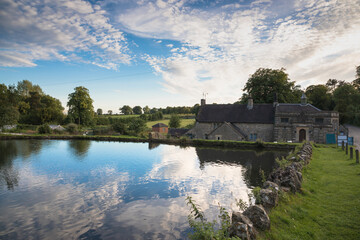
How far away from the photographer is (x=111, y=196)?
11.5 m

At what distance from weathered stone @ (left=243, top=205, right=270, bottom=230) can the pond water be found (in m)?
3.08

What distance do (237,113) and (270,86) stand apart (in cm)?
1278

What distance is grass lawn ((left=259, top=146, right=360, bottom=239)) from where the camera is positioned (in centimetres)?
582

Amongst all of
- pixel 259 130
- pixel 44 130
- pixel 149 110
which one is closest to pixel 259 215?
pixel 259 130

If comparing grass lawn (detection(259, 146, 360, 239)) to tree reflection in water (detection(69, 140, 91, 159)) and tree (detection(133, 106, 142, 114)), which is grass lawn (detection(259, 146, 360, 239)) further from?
tree (detection(133, 106, 142, 114))

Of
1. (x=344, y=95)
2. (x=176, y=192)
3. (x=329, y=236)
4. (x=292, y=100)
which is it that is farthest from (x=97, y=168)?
(x=344, y=95)

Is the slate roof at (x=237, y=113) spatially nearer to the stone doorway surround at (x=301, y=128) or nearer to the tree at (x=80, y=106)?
the stone doorway surround at (x=301, y=128)

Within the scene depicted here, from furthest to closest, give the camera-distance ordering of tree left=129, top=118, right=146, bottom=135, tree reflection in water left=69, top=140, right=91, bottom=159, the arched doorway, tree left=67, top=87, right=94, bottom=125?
tree left=67, top=87, right=94, bottom=125 → tree left=129, top=118, right=146, bottom=135 → the arched doorway → tree reflection in water left=69, top=140, right=91, bottom=159

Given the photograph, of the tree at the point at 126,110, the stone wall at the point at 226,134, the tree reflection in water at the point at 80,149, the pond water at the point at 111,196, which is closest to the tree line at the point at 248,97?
the stone wall at the point at 226,134

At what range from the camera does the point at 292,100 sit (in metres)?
46.0

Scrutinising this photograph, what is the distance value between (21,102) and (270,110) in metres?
74.0

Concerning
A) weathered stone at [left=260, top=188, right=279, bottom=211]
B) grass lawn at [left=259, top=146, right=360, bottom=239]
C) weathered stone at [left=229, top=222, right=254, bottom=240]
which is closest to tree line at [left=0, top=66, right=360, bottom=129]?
grass lawn at [left=259, top=146, right=360, bottom=239]

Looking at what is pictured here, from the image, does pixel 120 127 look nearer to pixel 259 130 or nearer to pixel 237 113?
pixel 237 113

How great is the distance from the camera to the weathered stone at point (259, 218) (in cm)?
579
